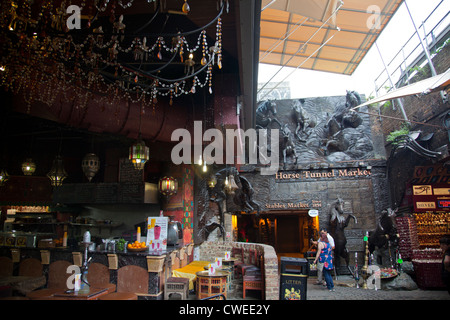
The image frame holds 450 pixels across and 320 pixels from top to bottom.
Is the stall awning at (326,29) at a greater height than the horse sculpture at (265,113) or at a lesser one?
greater

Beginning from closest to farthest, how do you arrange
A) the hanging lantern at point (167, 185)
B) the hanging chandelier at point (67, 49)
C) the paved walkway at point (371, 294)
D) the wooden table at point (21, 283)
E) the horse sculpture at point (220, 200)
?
1. the hanging chandelier at point (67, 49)
2. the wooden table at point (21, 283)
3. the paved walkway at point (371, 294)
4. the hanging lantern at point (167, 185)
5. the horse sculpture at point (220, 200)

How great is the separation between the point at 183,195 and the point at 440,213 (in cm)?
917

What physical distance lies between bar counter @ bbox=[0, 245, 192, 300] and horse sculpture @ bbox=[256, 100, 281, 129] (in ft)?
32.0

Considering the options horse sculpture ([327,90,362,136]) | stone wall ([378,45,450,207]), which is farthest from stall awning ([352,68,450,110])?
horse sculpture ([327,90,362,136])

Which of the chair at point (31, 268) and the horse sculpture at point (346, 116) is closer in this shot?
the chair at point (31, 268)

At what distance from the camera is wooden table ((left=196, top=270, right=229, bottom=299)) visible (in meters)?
5.44

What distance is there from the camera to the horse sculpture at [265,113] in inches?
579

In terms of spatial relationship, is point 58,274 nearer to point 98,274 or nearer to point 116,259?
point 98,274

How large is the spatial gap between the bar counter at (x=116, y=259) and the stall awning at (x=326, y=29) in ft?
23.2

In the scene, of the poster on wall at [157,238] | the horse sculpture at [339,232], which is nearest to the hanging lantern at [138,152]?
the poster on wall at [157,238]

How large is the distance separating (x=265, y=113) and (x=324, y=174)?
4468 millimetres

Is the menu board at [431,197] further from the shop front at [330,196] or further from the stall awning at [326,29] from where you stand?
the stall awning at [326,29]

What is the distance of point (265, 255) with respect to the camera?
595cm

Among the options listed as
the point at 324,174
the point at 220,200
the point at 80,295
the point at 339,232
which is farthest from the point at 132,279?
the point at 324,174
